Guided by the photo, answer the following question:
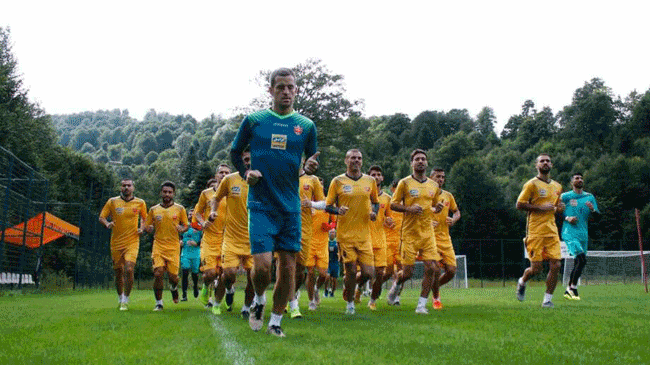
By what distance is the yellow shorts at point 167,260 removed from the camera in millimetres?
14242

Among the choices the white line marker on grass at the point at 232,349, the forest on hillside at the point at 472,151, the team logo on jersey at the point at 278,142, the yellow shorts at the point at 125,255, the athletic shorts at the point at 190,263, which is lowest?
the white line marker on grass at the point at 232,349

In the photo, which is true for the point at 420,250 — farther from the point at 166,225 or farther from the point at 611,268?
the point at 611,268

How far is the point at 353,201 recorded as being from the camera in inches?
459

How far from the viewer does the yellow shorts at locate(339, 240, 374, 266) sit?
37.8ft

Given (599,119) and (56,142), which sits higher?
(599,119)

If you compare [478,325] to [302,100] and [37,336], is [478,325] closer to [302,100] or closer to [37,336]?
[37,336]

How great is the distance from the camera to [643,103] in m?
94.4

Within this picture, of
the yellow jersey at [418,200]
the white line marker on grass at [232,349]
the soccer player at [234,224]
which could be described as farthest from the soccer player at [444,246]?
the white line marker on grass at [232,349]

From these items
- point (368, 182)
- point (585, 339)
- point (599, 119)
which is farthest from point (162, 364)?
point (599, 119)

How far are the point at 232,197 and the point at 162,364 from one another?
6.15 m

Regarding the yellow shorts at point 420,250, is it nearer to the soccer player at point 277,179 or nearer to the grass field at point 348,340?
the grass field at point 348,340

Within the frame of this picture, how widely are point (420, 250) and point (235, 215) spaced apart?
9.66 ft

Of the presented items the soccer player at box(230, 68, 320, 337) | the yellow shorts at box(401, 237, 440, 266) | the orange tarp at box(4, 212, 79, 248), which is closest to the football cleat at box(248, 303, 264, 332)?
the soccer player at box(230, 68, 320, 337)

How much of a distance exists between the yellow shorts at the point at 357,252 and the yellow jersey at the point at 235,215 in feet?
5.01
